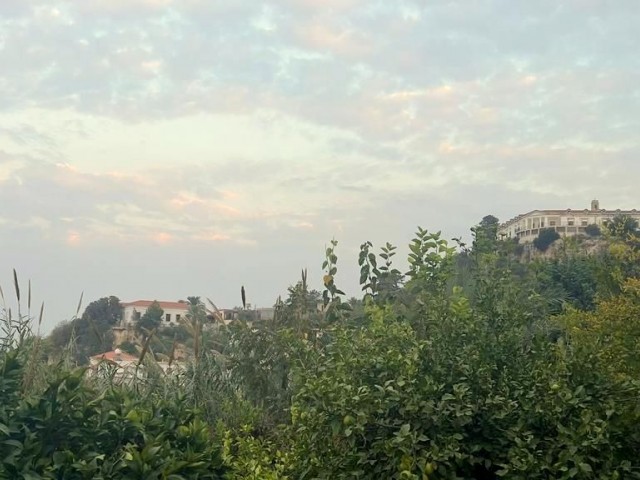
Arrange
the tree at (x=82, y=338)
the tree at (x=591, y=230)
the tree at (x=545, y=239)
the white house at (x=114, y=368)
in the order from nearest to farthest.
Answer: the white house at (x=114, y=368) < the tree at (x=82, y=338) < the tree at (x=545, y=239) < the tree at (x=591, y=230)

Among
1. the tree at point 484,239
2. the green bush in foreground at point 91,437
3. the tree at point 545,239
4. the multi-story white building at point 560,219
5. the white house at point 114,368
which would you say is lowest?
the green bush in foreground at point 91,437

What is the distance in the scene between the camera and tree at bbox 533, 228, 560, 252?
292 ft

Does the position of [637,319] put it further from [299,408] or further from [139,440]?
[139,440]

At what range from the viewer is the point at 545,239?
90.8 meters

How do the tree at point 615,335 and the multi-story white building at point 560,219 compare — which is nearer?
the tree at point 615,335

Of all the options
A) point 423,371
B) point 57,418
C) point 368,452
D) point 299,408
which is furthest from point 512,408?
point 57,418

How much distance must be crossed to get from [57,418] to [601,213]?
104 m

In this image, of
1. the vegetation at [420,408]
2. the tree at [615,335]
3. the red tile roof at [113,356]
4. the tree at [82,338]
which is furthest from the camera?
the tree at [82,338]

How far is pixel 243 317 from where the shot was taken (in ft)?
25.5

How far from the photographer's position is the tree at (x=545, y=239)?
88988mm

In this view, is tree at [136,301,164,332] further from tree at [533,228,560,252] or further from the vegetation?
tree at [533,228,560,252]

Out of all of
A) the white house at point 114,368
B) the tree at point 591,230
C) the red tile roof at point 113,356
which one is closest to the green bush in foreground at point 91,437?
the white house at point 114,368

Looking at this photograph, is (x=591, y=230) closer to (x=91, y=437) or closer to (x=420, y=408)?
(x=420, y=408)

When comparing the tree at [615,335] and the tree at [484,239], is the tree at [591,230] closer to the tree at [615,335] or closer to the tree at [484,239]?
the tree at [615,335]
